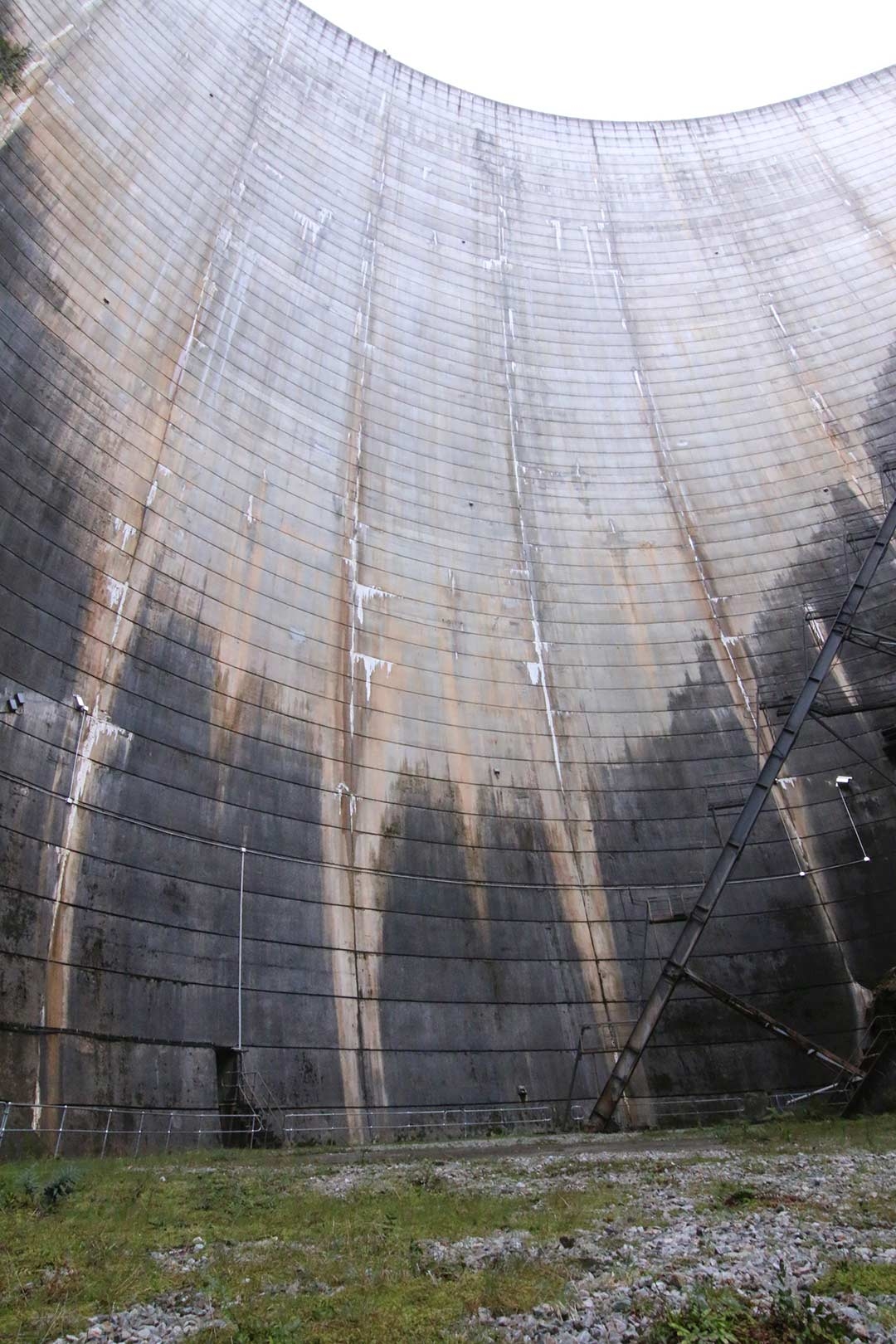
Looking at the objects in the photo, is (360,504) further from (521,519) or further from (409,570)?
(521,519)

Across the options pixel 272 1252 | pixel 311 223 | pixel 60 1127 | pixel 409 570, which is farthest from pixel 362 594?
pixel 272 1252

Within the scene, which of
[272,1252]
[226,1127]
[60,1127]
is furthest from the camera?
[226,1127]

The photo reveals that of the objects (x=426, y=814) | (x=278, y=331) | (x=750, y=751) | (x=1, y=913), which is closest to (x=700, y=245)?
(x=278, y=331)

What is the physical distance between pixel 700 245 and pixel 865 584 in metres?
14.1

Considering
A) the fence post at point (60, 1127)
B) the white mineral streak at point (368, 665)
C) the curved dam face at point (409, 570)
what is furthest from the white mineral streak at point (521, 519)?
the fence post at point (60, 1127)

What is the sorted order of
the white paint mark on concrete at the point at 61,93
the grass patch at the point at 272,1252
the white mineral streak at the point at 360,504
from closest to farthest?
1. the grass patch at the point at 272,1252
2. the white paint mark on concrete at the point at 61,93
3. the white mineral streak at the point at 360,504

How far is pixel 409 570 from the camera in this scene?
64.1 feet

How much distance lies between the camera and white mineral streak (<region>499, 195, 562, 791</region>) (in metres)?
19.4

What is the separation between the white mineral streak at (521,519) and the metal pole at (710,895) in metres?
4.38

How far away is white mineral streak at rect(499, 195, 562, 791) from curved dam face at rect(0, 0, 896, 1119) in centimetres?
9

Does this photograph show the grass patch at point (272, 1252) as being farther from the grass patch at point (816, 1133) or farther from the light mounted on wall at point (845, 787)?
the light mounted on wall at point (845, 787)

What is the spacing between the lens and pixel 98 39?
60.7 ft

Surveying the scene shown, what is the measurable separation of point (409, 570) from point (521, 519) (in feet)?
12.1

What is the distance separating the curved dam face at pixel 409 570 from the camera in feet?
45.3
